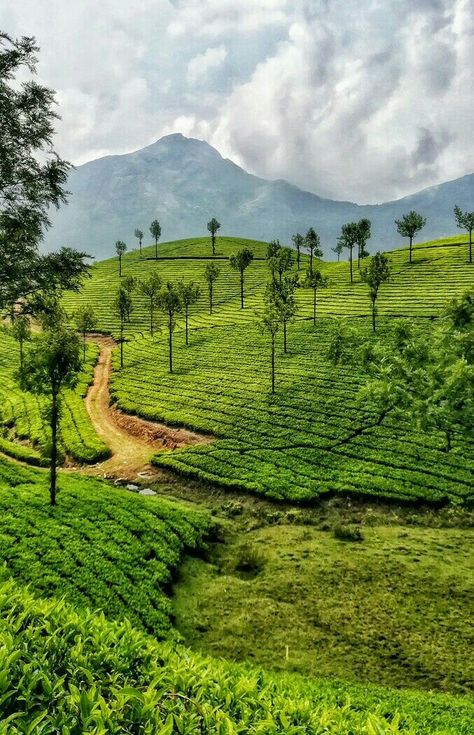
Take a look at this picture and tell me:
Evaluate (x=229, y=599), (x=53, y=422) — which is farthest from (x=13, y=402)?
(x=229, y=599)

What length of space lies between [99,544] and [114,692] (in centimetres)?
1646

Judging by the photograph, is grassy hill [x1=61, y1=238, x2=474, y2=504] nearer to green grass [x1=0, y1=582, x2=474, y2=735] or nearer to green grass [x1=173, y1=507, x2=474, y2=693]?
green grass [x1=173, y1=507, x2=474, y2=693]

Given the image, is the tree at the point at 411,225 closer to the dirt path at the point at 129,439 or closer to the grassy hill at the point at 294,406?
the grassy hill at the point at 294,406

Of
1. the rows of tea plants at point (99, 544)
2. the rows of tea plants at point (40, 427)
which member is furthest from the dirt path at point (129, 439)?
the rows of tea plants at point (99, 544)

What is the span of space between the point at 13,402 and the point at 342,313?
5141 centimetres

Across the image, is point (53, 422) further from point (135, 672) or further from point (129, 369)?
point (129, 369)

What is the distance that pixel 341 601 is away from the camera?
18391 millimetres

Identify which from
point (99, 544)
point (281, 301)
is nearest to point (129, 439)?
point (99, 544)

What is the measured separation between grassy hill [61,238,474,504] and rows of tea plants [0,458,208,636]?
317 inches

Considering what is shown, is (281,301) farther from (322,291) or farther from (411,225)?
(411,225)

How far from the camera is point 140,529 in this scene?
2247 centimetres

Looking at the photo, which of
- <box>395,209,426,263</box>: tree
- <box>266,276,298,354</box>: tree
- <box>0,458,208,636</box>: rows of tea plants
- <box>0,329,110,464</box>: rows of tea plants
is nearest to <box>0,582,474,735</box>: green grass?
<box>0,458,208,636</box>: rows of tea plants

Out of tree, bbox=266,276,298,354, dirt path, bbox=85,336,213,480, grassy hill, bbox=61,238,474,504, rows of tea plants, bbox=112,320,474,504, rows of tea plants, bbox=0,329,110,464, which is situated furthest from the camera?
tree, bbox=266,276,298,354

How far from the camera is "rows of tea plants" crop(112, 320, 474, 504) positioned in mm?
29750
